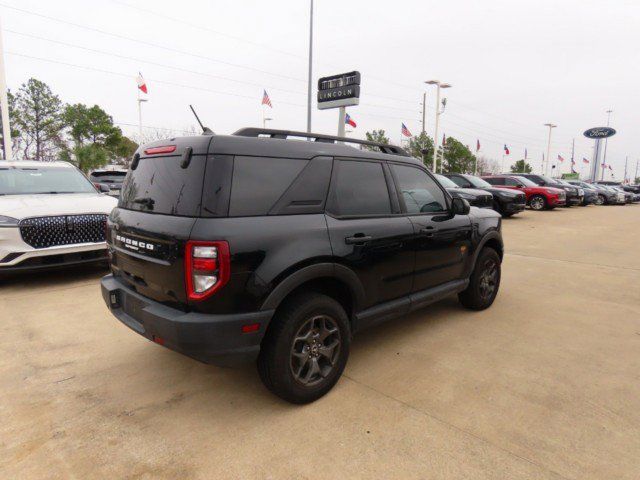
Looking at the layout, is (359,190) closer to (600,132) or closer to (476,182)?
(476,182)

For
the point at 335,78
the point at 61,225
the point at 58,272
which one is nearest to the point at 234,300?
the point at 61,225

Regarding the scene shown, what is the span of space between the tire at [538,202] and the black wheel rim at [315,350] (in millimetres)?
18075

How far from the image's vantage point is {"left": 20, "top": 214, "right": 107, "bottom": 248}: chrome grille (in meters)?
4.97

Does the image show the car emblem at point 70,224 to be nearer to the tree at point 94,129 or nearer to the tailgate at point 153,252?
the tailgate at point 153,252

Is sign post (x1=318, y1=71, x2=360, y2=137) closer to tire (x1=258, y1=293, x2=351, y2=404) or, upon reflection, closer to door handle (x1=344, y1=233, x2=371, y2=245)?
door handle (x1=344, y1=233, x2=371, y2=245)

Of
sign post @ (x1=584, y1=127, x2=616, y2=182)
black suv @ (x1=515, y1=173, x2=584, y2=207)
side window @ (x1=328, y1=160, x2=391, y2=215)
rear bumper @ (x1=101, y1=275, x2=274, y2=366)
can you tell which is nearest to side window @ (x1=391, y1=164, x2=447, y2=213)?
side window @ (x1=328, y1=160, x2=391, y2=215)

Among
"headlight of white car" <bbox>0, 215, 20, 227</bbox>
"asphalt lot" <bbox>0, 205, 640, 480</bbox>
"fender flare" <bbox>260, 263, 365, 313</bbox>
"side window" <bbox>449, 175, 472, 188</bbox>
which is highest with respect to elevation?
"side window" <bbox>449, 175, 472, 188</bbox>

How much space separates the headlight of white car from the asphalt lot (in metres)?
0.99

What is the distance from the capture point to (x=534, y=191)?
1806cm

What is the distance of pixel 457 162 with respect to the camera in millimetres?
49969

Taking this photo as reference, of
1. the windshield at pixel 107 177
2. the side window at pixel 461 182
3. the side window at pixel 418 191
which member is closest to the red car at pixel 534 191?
the side window at pixel 461 182

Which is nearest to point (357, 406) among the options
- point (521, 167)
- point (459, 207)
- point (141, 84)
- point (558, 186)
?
point (459, 207)

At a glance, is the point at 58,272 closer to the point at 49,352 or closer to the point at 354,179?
the point at 49,352

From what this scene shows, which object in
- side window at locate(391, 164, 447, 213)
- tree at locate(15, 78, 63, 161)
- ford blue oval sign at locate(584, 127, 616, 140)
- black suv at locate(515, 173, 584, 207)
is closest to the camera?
side window at locate(391, 164, 447, 213)
